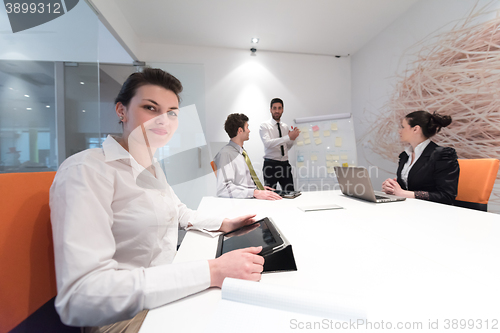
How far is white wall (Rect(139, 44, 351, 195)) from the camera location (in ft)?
12.4

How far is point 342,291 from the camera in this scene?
491mm

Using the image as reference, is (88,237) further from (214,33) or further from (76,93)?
(214,33)

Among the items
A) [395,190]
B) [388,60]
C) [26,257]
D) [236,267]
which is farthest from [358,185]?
[388,60]

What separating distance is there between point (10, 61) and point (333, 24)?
12.0ft

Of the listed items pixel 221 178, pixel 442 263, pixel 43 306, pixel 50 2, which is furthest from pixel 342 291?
pixel 50 2

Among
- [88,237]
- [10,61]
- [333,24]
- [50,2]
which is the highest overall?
[333,24]

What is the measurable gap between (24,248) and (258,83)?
3957mm

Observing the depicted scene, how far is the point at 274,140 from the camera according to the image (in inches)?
136

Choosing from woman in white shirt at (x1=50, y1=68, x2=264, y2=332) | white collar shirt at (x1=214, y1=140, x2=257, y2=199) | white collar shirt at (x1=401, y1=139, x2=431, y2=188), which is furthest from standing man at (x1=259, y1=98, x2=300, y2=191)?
woman in white shirt at (x1=50, y1=68, x2=264, y2=332)

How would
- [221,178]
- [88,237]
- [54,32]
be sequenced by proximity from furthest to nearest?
[221,178]
[54,32]
[88,237]

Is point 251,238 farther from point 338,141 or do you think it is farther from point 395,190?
point 338,141

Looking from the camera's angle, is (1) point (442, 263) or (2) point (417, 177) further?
(2) point (417, 177)

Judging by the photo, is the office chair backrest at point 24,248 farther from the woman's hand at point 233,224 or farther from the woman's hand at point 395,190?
the woman's hand at point 395,190

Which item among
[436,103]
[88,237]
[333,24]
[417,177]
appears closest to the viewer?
[88,237]
